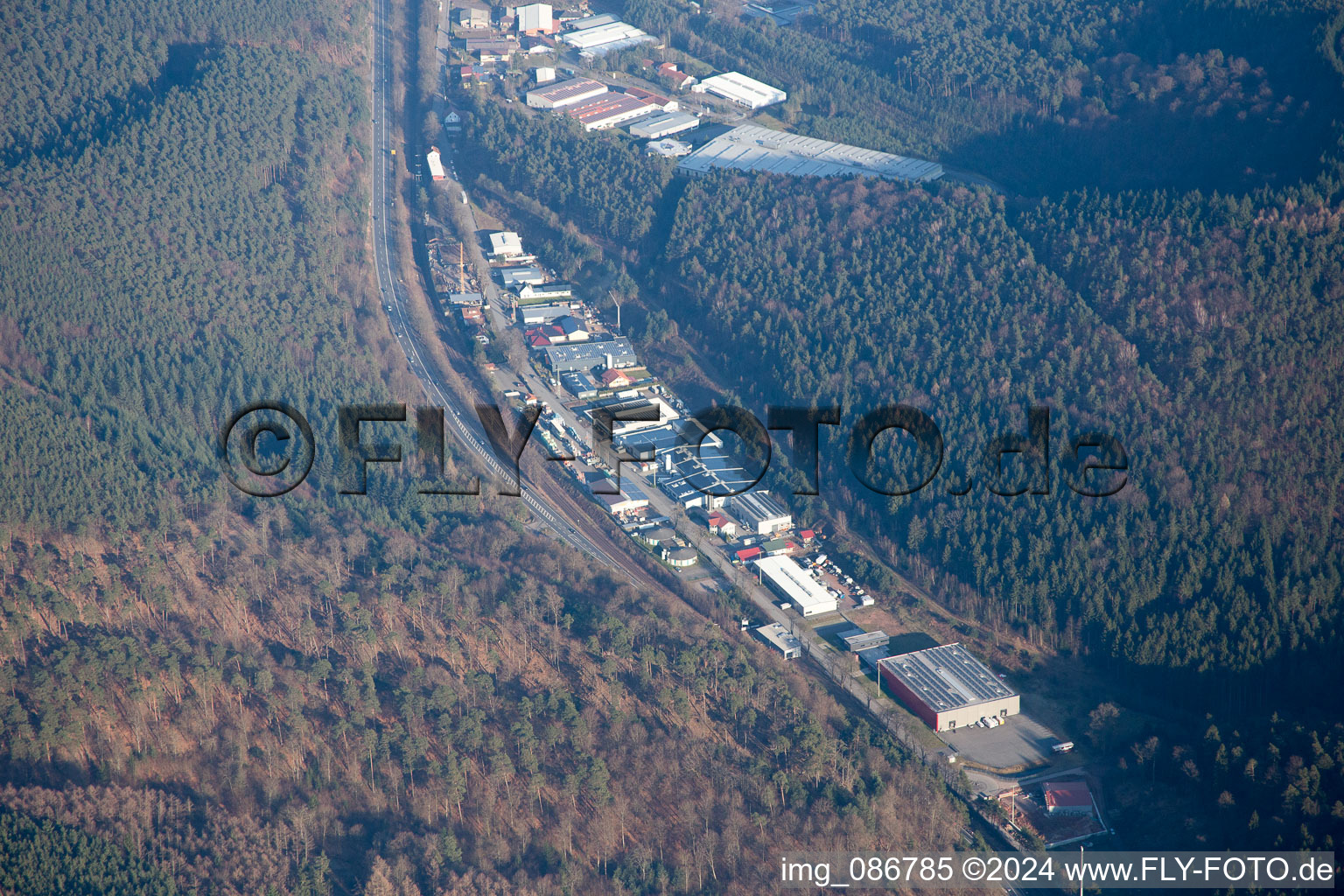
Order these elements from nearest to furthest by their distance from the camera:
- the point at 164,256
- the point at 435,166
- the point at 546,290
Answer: the point at 164,256 < the point at 546,290 < the point at 435,166

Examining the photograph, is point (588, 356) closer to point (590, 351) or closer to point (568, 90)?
point (590, 351)

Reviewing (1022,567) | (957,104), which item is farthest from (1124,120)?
(1022,567)

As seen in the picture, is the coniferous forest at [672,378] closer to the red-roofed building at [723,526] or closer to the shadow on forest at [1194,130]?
the shadow on forest at [1194,130]

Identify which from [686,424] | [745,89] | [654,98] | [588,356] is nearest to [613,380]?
[588,356]

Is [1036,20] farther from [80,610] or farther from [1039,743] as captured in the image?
[80,610]

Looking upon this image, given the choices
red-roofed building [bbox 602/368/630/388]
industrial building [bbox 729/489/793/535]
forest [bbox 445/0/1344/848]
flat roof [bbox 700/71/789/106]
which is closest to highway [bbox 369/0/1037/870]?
industrial building [bbox 729/489/793/535]

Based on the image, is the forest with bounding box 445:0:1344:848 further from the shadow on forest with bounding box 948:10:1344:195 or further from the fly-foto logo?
the fly-foto logo

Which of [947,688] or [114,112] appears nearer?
[947,688]
